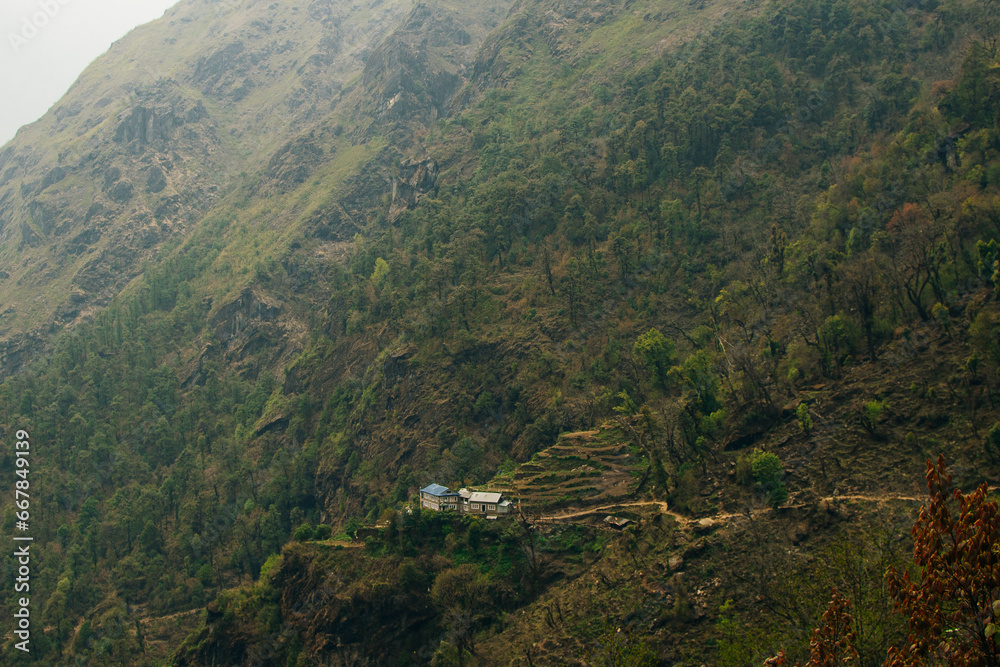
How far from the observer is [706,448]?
4656 centimetres

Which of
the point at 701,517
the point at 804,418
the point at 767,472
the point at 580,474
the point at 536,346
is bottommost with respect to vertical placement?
the point at 580,474

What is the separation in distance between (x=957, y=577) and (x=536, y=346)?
2264 inches

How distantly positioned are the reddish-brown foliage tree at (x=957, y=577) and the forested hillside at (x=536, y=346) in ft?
61.3

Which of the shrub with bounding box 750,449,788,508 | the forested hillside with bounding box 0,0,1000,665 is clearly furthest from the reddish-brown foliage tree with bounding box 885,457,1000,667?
the shrub with bounding box 750,449,788,508

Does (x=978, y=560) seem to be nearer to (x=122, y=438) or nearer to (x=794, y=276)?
(x=794, y=276)

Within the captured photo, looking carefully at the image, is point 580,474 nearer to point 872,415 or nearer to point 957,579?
point 872,415

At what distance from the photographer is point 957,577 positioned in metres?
9.98

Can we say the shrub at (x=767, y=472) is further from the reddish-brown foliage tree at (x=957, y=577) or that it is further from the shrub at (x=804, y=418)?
the reddish-brown foliage tree at (x=957, y=577)

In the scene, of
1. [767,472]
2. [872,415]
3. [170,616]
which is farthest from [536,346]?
[170,616]

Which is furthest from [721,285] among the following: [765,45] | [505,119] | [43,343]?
[43,343]

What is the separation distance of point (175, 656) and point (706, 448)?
41144 millimetres

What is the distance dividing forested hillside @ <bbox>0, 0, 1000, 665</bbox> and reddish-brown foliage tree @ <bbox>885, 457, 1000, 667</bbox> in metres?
18.7

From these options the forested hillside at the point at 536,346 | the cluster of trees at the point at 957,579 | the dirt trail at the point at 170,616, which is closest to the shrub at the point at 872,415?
the forested hillside at the point at 536,346

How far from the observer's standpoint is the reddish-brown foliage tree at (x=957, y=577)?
9.72 meters
